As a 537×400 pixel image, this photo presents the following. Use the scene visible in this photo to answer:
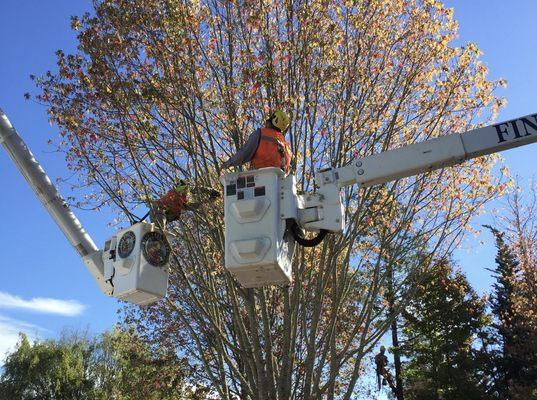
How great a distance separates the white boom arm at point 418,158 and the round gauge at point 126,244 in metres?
2.11

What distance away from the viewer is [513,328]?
82.5ft

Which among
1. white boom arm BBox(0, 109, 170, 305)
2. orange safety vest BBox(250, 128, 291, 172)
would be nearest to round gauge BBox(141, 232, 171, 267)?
white boom arm BBox(0, 109, 170, 305)

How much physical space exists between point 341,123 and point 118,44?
3694mm

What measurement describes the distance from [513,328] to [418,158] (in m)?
22.2

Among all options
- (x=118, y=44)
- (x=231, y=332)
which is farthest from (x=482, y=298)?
(x=118, y=44)

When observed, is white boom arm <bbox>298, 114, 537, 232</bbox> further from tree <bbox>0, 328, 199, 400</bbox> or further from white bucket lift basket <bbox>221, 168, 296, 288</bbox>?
tree <bbox>0, 328, 199, 400</bbox>

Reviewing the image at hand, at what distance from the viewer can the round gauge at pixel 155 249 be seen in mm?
6469

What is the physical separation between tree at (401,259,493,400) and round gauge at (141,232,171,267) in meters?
18.7

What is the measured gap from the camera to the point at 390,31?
9.59 metres

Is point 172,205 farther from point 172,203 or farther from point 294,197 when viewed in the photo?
point 294,197

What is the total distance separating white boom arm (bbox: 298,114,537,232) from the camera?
5746 mm

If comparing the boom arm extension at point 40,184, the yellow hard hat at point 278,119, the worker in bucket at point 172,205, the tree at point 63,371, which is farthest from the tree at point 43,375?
the yellow hard hat at point 278,119

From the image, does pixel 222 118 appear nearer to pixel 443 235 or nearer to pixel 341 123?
pixel 341 123

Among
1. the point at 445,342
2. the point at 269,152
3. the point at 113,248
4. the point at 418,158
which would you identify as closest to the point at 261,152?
the point at 269,152
